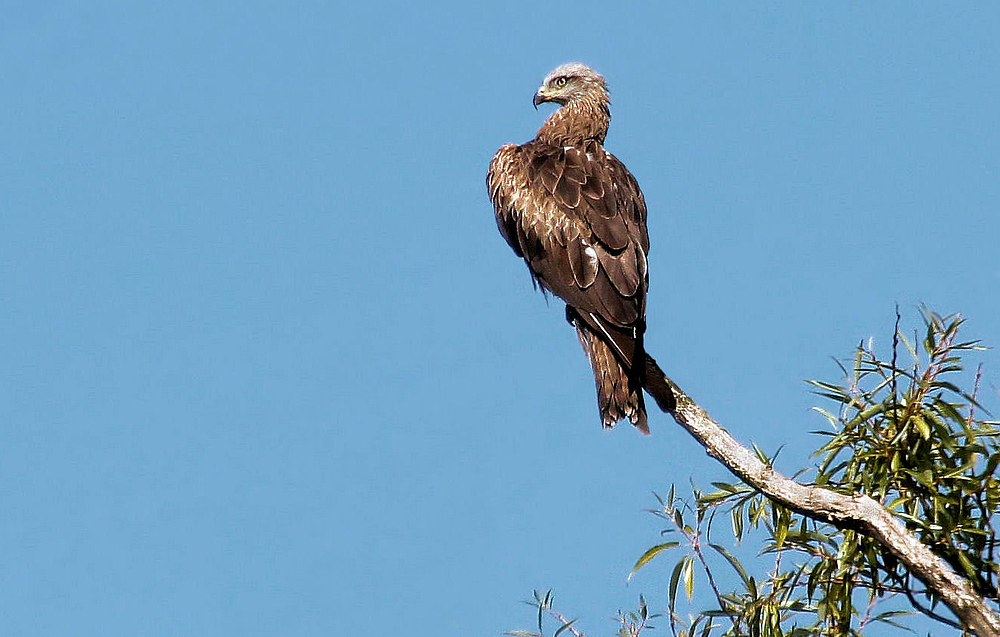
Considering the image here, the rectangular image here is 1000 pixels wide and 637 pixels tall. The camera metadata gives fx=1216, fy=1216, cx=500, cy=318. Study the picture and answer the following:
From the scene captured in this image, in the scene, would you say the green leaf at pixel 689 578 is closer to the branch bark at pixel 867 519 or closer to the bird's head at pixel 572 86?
the branch bark at pixel 867 519

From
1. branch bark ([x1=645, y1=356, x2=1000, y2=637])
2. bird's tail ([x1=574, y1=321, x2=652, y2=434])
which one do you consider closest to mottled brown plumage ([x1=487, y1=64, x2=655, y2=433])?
bird's tail ([x1=574, y1=321, x2=652, y2=434])

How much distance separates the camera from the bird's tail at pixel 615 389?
246 inches

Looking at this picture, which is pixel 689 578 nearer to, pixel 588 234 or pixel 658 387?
pixel 658 387

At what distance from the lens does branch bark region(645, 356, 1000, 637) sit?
4289 millimetres

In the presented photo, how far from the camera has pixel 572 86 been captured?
29.9 feet

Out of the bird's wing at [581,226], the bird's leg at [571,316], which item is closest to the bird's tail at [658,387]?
the bird's wing at [581,226]

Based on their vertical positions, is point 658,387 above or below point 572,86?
below

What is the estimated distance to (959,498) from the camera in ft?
16.0

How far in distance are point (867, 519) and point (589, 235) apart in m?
3.14

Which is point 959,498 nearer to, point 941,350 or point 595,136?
point 941,350

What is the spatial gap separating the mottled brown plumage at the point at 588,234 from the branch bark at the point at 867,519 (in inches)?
49.9

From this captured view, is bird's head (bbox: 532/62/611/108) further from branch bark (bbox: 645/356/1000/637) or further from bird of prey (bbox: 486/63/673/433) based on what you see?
branch bark (bbox: 645/356/1000/637)

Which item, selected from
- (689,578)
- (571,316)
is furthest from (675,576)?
(571,316)

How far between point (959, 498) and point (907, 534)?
0.62 metres
